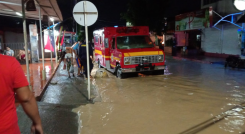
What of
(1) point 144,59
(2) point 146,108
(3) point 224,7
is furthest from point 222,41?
(2) point 146,108

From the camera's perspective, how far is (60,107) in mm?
5914

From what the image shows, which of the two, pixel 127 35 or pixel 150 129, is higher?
pixel 127 35

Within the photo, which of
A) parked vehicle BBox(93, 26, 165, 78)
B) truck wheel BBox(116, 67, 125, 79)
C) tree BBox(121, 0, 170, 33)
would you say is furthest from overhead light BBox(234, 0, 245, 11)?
tree BBox(121, 0, 170, 33)

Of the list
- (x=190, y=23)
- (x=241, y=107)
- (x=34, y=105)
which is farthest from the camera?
(x=190, y=23)

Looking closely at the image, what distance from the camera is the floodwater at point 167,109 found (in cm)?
472

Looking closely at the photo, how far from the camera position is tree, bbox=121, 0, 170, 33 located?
26.2m

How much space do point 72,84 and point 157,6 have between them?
19.7 m

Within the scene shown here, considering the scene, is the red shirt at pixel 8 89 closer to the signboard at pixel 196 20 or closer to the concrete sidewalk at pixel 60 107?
the concrete sidewalk at pixel 60 107

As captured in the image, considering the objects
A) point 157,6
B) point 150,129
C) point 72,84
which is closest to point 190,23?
point 157,6

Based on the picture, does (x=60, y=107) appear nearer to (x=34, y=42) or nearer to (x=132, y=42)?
(x=132, y=42)

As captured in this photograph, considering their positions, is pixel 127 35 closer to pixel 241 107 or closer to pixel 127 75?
pixel 127 75

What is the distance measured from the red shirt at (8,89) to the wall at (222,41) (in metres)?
19.0

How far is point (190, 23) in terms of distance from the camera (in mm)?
22062

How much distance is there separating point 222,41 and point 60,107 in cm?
1808
